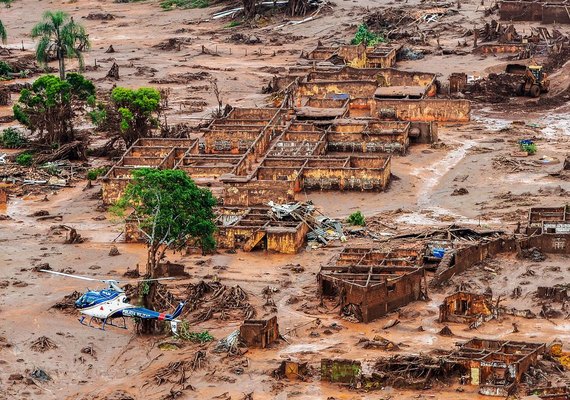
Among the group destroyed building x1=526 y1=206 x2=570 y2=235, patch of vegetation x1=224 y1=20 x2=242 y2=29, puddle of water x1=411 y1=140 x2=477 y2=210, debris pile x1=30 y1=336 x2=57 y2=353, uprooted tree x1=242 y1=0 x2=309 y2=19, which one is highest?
uprooted tree x1=242 y1=0 x2=309 y2=19

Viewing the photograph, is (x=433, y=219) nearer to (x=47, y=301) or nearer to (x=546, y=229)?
(x=546, y=229)

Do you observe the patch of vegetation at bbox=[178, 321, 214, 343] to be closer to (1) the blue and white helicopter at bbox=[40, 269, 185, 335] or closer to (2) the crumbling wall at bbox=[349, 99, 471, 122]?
(1) the blue and white helicopter at bbox=[40, 269, 185, 335]

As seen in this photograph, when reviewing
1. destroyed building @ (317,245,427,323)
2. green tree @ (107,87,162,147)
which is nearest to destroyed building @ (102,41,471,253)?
green tree @ (107,87,162,147)

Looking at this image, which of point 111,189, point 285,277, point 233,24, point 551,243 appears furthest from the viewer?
point 233,24

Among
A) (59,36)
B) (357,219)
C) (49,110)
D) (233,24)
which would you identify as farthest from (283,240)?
(233,24)

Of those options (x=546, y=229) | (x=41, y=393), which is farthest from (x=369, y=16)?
(x=41, y=393)

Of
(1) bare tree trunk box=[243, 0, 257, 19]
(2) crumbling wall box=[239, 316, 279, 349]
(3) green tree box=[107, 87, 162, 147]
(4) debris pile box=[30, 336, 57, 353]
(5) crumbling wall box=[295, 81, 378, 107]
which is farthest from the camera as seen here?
(1) bare tree trunk box=[243, 0, 257, 19]

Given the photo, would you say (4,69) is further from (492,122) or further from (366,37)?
(492,122)
